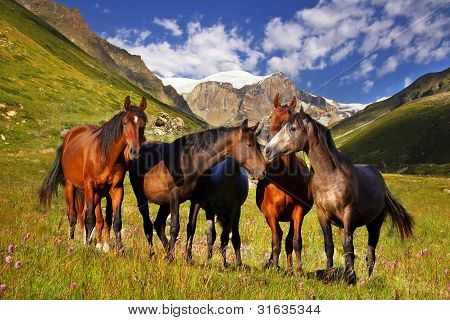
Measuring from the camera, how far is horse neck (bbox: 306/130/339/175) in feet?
27.1

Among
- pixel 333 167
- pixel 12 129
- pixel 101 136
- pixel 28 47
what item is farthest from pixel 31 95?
pixel 333 167

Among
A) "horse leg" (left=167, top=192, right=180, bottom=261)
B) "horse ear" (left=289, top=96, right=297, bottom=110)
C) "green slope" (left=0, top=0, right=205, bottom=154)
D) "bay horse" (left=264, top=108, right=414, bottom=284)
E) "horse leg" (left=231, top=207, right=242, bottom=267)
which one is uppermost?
"green slope" (left=0, top=0, right=205, bottom=154)

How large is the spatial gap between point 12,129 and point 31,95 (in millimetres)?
20911

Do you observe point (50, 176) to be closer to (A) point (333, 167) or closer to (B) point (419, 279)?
(A) point (333, 167)

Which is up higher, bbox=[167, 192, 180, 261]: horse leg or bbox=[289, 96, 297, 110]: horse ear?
bbox=[289, 96, 297, 110]: horse ear

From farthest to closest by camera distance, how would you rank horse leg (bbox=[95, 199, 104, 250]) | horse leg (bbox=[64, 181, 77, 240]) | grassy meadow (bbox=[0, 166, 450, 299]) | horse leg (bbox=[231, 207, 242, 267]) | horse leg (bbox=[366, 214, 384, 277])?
1. horse leg (bbox=[64, 181, 77, 240])
2. horse leg (bbox=[95, 199, 104, 250])
3. horse leg (bbox=[231, 207, 242, 267])
4. horse leg (bbox=[366, 214, 384, 277])
5. grassy meadow (bbox=[0, 166, 450, 299])

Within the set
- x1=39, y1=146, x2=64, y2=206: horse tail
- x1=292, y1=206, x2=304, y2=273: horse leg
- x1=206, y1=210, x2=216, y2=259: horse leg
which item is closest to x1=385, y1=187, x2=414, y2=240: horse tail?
x1=292, y1=206, x2=304, y2=273: horse leg

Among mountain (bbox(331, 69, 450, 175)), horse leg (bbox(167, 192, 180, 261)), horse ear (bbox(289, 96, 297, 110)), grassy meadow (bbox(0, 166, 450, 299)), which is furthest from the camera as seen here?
mountain (bbox(331, 69, 450, 175))

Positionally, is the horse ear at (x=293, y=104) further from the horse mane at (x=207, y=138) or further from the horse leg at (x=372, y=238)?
the horse leg at (x=372, y=238)

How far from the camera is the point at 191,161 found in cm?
941

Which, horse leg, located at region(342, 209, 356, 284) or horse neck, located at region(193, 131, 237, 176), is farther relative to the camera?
horse neck, located at region(193, 131, 237, 176)

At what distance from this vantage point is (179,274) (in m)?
5.81

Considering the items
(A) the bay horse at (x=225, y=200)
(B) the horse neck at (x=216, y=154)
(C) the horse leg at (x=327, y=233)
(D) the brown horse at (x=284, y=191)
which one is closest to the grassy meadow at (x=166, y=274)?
(A) the bay horse at (x=225, y=200)

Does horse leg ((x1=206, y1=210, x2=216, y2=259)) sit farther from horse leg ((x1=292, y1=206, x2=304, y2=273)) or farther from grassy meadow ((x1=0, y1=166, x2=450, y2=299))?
horse leg ((x1=292, y1=206, x2=304, y2=273))
